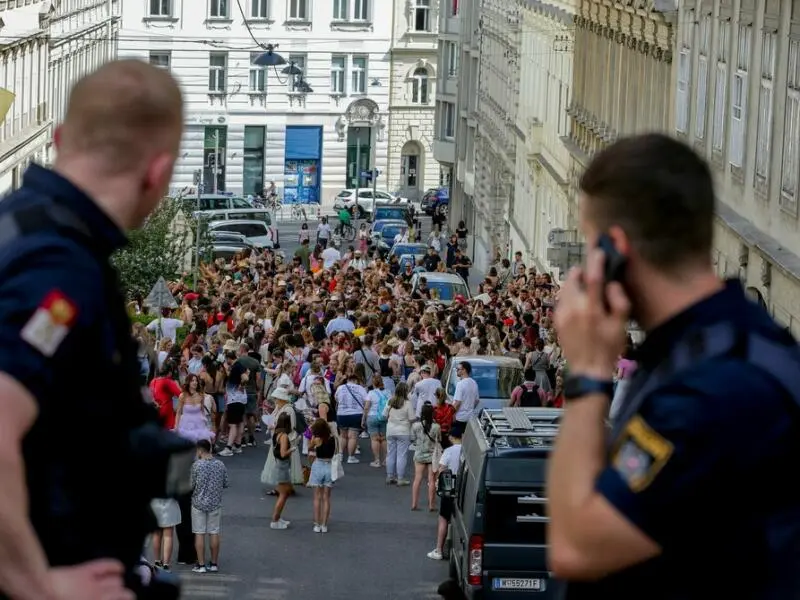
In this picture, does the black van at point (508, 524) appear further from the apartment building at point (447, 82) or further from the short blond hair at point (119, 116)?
the apartment building at point (447, 82)

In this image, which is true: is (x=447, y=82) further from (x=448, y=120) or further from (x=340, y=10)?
(x=340, y=10)

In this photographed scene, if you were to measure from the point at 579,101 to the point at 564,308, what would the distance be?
4467 cm

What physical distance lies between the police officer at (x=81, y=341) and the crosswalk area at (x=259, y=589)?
17.0 m

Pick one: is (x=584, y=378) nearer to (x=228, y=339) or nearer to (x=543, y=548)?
(x=543, y=548)

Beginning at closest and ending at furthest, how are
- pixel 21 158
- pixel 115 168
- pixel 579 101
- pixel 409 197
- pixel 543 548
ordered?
pixel 115 168 → pixel 543 548 → pixel 579 101 → pixel 21 158 → pixel 409 197

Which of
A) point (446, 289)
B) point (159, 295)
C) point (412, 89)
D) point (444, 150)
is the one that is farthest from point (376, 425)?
point (412, 89)

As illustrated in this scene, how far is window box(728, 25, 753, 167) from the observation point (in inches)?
1123

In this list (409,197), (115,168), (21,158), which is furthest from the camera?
(409,197)

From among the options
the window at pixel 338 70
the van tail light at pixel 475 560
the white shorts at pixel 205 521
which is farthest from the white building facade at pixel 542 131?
the window at pixel 338 70

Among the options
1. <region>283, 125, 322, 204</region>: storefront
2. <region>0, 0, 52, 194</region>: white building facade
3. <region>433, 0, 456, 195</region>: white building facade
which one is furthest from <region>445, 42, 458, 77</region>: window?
<region>0, 0, 52, 194</region>: white building facade

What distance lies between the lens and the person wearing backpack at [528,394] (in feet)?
83.9

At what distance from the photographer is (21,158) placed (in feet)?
202

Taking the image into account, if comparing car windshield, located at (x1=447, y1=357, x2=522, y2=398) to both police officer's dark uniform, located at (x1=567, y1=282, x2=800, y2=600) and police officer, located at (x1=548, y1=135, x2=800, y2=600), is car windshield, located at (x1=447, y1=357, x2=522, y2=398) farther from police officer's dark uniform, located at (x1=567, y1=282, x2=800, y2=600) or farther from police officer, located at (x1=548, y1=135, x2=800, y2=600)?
police officer's dark uniform, located at (x1=567, y1=282, x2=800, y2=600)

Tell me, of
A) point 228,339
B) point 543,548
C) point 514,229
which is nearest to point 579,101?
point 514,229
